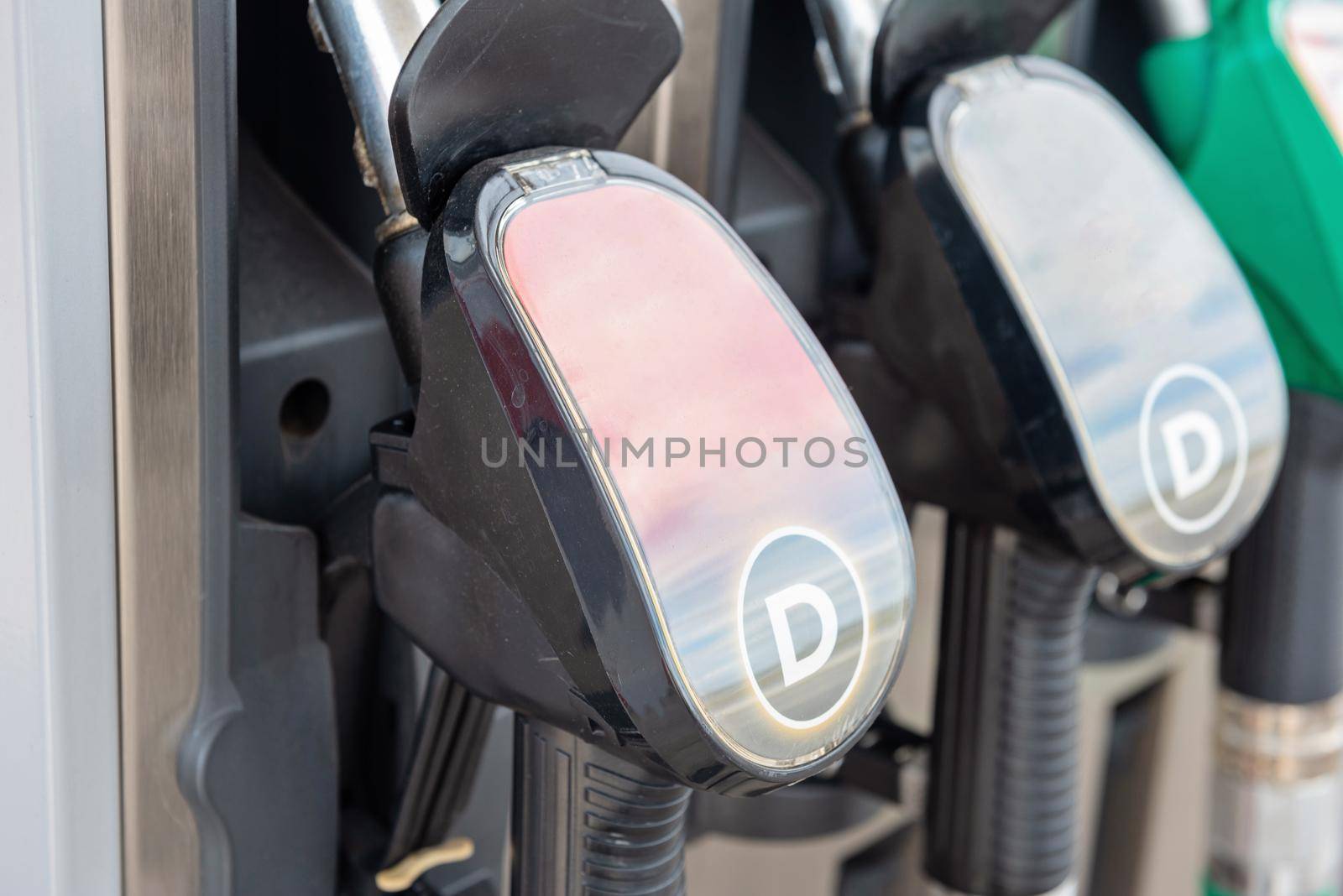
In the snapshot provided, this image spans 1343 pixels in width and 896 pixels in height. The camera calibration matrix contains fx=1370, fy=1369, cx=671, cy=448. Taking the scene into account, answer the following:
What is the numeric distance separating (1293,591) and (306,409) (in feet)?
1.39

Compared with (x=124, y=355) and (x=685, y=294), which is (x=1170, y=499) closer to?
(x=685, y=294)

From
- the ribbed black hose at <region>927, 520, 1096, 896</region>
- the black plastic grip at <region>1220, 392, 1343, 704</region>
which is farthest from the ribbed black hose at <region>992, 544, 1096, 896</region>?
the black plastic grip at <region>1220, 392, 1343, 704</region>

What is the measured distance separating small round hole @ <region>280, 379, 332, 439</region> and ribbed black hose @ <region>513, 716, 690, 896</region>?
110mm

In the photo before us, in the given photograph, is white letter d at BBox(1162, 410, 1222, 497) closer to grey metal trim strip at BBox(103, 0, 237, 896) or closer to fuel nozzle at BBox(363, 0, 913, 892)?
fuel nozzle at BBox(363, 0, 913, 892)

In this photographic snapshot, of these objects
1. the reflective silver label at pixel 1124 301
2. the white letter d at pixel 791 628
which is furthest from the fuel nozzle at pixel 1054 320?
the white letter d at pixel 791 628

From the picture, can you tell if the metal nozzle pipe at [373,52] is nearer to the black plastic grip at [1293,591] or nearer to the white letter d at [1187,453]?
the white letter d at [1187,453]

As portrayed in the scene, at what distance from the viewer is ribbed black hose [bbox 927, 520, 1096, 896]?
1.55 feet

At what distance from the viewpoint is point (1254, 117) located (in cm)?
50

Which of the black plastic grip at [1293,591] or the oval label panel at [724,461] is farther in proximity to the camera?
the black plastic grip at [1293,591]

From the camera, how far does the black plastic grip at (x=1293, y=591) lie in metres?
0.57

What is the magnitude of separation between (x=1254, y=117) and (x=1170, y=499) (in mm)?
190

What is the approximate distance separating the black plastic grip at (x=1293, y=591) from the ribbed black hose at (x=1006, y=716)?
5.5 inches

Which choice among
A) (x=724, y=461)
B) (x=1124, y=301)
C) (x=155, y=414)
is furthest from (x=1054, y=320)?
(x=155, y=414)

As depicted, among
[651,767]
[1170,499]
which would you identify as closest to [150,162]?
[651,767]
